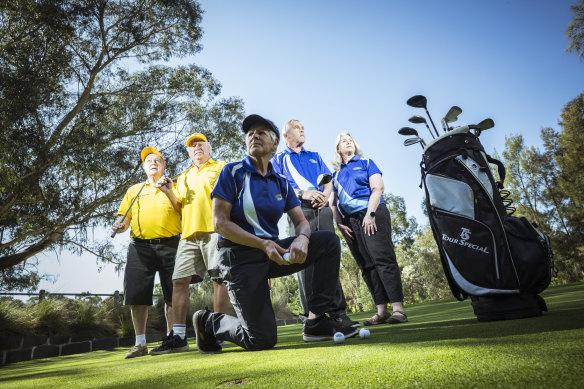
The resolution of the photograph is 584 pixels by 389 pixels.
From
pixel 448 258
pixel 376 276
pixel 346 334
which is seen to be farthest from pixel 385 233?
pixel 346 334

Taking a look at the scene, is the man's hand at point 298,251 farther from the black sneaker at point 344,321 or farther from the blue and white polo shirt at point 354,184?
the blue and white polo shirt at point 354,184

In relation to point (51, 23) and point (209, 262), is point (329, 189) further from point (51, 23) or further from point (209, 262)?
point (51, 23)

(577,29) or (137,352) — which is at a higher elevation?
(577,29)

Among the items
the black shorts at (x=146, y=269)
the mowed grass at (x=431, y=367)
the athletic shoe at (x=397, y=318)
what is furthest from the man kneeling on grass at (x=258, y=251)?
the black shorts at (x=146, y=269)

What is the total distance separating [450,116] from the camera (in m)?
3.29

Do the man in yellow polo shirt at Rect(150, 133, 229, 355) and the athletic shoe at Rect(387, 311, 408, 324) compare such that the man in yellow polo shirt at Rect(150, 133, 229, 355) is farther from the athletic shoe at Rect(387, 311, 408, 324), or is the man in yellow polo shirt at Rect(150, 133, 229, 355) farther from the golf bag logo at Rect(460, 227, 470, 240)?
the golf bag logo at Rect(460, 227, 470, 240)

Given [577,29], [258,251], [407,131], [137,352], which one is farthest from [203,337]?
[577,29]

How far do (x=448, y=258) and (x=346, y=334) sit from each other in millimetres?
971

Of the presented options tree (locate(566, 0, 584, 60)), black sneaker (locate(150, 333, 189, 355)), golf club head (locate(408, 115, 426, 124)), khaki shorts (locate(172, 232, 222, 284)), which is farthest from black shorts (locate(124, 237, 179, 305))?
tree (locate(566, 0, 584, 60))

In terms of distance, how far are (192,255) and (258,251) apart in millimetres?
1524

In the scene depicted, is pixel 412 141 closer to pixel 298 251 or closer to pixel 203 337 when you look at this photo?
pixel 298 251

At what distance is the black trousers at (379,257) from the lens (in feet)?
12.3

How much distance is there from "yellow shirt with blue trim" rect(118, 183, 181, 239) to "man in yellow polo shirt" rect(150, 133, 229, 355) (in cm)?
19

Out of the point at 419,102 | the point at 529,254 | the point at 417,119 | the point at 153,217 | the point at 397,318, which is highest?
the point at 419,102
